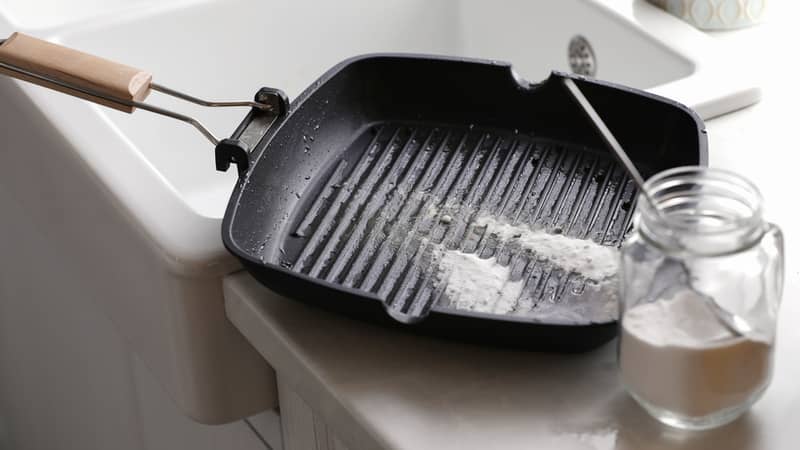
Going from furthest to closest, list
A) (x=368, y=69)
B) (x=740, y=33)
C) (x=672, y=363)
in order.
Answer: (x=740, y=33), (x=368, y=69), (x=672, y=363)

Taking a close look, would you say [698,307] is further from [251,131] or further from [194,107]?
[194,107]

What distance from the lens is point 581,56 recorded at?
1.30 m

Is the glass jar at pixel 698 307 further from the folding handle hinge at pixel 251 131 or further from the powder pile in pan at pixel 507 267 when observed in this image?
the folding handle hinge at pixel 251 131

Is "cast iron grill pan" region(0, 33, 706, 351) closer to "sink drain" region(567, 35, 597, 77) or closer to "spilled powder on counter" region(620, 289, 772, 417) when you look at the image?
"spilled powder on counter" region(620, 289, 772, 417)

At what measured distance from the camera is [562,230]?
2.86 feet

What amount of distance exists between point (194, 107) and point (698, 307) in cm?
83

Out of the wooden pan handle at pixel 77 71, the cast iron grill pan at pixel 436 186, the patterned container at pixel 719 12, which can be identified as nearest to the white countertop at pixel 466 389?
the cast iron grill pan at pixel 436 186

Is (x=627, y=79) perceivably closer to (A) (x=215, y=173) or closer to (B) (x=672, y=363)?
(A) (x=215, y=173)

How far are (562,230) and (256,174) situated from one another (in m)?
0.24

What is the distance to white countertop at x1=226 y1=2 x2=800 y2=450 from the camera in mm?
684

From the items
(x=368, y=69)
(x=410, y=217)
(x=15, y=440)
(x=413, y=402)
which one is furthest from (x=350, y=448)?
(x=15, y=440)

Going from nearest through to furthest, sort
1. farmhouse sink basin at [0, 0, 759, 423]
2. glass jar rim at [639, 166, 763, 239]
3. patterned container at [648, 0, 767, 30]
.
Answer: glass jar rim at [639, 166, 763, 239], farmhouse sink basin at [0, 0, 759, 423], patterned container at [648, 0, 767, 30]

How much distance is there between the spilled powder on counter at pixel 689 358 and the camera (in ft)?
2.09

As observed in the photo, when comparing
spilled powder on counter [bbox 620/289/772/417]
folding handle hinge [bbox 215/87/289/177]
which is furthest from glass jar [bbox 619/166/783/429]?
folding handle hinge [bbox 215/87/289/177]
